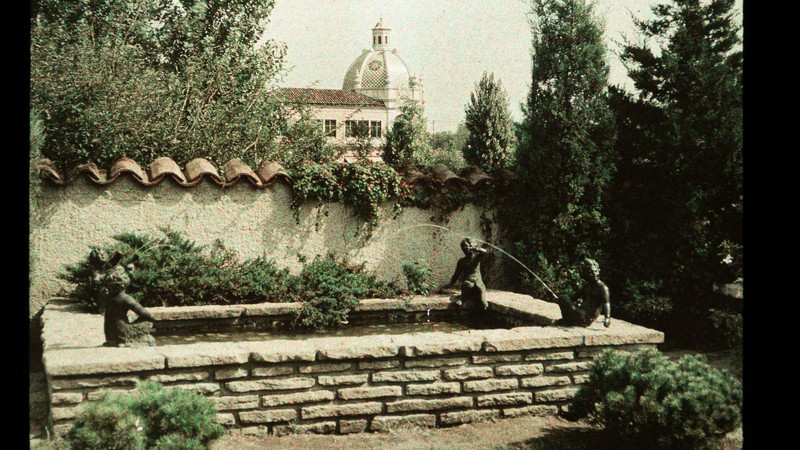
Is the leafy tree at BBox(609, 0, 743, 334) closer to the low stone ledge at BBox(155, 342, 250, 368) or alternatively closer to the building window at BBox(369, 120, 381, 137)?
the low stone ledge at BBox(155, 342, 250, 368)

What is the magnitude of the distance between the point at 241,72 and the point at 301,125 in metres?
1.67

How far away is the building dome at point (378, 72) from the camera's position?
161 feet

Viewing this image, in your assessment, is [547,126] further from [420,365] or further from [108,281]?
[108,281]

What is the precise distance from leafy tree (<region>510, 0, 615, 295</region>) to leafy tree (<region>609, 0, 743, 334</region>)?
0.42m

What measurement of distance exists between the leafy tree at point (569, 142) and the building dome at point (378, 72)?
131 ft

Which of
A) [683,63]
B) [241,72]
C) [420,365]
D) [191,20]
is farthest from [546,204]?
[191,20]

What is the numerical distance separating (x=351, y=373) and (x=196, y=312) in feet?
8.44

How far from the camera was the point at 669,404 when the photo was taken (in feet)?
14.2

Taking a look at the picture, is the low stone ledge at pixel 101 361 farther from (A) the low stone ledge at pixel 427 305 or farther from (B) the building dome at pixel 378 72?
(B) the building dome at pixel 378 72

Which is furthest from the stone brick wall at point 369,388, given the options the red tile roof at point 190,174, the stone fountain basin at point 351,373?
the red tile roof at point 190,174

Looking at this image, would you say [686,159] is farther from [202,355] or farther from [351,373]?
[202,355]

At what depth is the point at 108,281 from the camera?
194 inches

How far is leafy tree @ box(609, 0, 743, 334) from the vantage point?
8109 mm
